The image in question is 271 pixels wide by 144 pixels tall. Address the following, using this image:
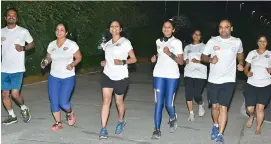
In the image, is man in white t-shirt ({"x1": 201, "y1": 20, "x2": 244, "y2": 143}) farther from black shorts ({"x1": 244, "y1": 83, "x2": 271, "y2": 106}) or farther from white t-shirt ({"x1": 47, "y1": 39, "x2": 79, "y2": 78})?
white t-shirt ({"x1": 47, "y1": 39, "x2": 79, "y2": 78})

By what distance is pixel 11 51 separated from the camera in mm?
7316

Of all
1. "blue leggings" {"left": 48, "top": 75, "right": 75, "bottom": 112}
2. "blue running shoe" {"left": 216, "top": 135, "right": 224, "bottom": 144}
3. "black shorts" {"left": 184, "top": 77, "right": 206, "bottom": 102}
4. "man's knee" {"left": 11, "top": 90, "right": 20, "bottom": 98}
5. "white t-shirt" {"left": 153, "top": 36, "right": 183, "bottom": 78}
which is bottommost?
"blue running shoe" {"left": 216, "top": 135, "right": 224, "bottom": 144}

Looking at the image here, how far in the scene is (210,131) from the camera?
24.7 ft

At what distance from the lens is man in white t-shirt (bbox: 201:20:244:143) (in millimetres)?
6523

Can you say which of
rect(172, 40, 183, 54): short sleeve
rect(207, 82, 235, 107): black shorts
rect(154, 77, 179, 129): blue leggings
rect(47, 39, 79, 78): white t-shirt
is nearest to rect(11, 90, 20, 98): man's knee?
rect(47, 39, 79, 78): white t-shirt

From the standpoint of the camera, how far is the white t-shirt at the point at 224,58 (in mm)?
6520

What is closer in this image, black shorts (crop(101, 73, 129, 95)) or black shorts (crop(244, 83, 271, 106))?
black shorts (crop(101, 73, 129, 95))

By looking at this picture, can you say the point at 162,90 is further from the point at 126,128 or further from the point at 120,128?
the point at 126,128

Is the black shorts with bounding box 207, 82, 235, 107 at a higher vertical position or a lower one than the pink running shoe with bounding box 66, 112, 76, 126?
higher

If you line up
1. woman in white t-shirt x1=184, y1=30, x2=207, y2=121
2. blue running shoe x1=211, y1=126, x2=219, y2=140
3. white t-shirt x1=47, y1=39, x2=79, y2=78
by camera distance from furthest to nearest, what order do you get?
woman in white t-shirt x1=184, y1=30, x2=207, y2=121 < white t-shirt x1=47, y1=39, x2=79, y2=78 < blue running shoe x1=211, y1=126, x2=219, y2=140

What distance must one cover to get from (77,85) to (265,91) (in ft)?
22.4

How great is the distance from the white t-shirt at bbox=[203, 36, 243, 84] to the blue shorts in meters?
3.13

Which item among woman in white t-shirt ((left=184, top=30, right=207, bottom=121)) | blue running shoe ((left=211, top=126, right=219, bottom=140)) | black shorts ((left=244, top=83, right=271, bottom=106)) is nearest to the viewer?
blue running shoe ((left=211, top=126, right=219, bottom=140))

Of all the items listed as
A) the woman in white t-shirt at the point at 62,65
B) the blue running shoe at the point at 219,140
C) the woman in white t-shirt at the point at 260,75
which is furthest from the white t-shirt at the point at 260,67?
the woman in white t-shirt at the point at 62,65
